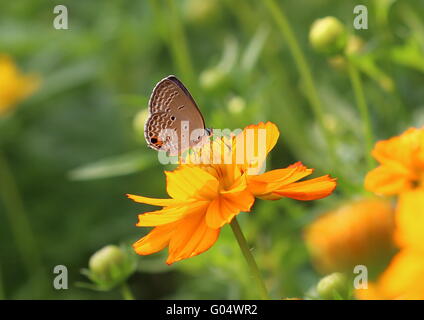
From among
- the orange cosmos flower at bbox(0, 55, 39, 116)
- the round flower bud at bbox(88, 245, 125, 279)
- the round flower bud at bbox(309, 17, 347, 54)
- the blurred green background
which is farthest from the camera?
the orange cosmos flower at bbox(0, 55, 39, 116)

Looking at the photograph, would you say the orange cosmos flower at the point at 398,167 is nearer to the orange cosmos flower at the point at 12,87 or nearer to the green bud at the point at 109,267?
the green bud at the point at 109,267

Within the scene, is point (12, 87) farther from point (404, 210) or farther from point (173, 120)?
point (404, 210)

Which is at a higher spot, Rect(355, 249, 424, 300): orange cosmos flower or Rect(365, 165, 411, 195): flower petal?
Rect(365, 165, 411, 195): flower petal

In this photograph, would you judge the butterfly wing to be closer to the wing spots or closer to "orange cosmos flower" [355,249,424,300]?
the wing spots

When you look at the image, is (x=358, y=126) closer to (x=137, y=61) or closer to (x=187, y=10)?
(x=187, y=10)

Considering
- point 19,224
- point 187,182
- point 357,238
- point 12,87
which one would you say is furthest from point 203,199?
point 12,87

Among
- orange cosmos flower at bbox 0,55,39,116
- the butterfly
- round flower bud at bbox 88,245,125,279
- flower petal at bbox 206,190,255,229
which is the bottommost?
flower petal at bbox 206,190,255,229

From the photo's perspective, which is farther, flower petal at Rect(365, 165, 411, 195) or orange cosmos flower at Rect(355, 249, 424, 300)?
flower petal at Rect(365, 165, 411, 195)

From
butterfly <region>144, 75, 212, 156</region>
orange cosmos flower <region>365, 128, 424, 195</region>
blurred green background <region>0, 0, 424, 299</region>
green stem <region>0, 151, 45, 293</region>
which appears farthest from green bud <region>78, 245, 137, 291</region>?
green stem <region>0, 151, 45, 293</region>
